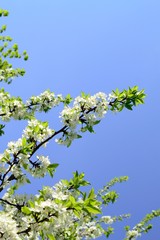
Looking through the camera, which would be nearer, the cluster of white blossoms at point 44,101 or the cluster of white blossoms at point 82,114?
the cluster of white blossoms at point 82,114

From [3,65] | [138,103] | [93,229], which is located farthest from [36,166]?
[3,65]

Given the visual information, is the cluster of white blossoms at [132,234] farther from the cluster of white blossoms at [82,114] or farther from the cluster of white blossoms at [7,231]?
the cluster of white blossoms at [7,231]

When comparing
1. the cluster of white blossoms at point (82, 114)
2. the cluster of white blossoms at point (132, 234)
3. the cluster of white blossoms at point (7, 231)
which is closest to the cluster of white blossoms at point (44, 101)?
the cluster of white blossoms at point (82, 114)

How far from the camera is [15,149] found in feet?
19.2

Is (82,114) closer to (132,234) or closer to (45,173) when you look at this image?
(45,173)

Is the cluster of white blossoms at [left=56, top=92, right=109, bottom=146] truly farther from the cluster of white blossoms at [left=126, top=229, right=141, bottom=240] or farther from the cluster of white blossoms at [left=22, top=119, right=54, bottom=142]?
the cluster of white blossoms at [left=126, top=229, right=141, bottom=240]

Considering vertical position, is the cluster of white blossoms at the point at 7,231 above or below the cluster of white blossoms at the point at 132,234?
below

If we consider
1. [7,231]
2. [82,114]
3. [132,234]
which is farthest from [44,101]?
[132,234]

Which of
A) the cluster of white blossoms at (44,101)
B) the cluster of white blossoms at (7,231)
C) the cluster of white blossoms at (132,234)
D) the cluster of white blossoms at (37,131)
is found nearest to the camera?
the cluster of white blossoms at (7,231)

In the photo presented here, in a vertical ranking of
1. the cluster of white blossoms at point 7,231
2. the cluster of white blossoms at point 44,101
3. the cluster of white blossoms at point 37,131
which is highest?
the cluster of white blossoms at point 44,101

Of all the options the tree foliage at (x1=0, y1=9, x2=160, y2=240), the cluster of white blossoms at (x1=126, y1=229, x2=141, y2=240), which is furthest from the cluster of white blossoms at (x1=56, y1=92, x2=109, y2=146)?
the cluster of white blossoms at (x1=126, y1=229, x2=141, y2=240)

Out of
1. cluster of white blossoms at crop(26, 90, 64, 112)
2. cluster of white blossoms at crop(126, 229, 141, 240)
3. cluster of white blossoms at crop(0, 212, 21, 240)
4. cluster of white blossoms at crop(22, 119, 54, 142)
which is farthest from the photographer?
cluster of white blossoms at crop(126, 229, 141, 240)

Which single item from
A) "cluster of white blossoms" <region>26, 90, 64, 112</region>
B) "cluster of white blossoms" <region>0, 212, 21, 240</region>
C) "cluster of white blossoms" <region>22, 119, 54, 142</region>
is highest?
"cluster of white blossoms" <region>26, 90, 64, 112</region>

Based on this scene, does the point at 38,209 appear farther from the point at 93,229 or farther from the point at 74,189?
the point at 93,229
